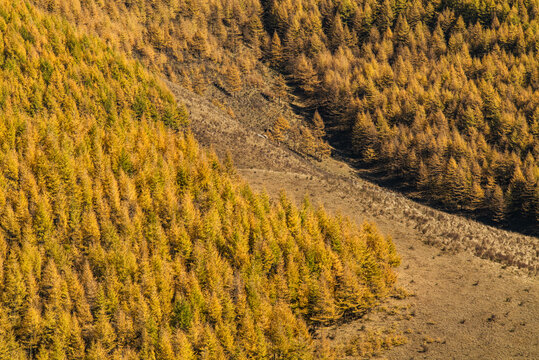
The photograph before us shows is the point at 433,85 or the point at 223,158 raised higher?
the point at 433,85

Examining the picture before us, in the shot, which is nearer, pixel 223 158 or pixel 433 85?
pixel 223 158

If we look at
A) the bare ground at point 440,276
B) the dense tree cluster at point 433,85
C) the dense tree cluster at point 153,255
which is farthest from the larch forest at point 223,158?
the bare ground at point 440,276

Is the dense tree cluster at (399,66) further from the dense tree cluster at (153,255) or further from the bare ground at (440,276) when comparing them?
the dense tree cluster at (153,255)

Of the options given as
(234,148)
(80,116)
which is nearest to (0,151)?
(80,116)

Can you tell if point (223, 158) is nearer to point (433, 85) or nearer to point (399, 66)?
point (433, 85)

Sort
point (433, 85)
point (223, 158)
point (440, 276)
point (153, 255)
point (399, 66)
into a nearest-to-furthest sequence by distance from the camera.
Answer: point (153, 255) < point (440, 276) < point (223, 158) < point (433, 85) < point (399, 66)

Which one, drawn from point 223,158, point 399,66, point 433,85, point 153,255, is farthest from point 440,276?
point 399,66

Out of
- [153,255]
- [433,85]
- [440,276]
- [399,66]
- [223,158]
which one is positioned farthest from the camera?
[399,66]
